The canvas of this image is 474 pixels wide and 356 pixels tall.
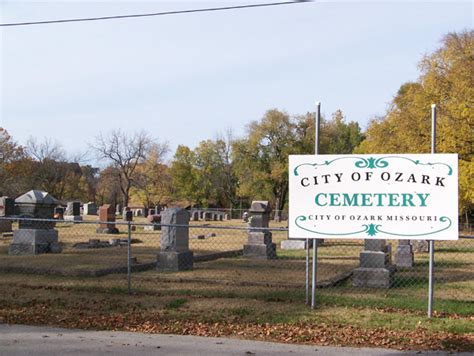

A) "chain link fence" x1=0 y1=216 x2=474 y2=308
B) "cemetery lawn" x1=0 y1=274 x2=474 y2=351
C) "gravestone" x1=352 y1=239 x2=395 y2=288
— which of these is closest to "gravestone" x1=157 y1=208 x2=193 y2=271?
"chain link fence" x1=0 y1=216 x2=474 y2=308

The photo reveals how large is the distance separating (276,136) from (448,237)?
59.8 m

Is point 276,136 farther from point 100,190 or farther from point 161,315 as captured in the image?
point 161,315

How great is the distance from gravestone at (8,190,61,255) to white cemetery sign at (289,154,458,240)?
10.3 m

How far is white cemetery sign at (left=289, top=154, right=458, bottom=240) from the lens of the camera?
8.47m

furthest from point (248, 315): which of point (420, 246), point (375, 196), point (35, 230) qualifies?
point (420, 246)

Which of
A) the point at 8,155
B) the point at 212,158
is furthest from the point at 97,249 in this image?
the point at 212,158

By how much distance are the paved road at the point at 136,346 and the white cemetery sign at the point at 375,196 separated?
7.68ft

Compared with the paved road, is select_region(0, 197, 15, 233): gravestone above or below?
above

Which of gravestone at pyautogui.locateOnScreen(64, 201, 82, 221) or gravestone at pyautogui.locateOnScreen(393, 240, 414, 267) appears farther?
gravestone at pyautogui.locateOnScreen(64, 201, 82, 221)

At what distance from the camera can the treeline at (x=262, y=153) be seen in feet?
103

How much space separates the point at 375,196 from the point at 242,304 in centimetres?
270

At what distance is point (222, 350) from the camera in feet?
22.1

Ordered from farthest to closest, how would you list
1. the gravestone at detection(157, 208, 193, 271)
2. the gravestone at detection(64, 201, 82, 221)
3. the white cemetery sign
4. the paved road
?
the gravestone at detection(64, 201, 82, 221) < the gravestone at detection(157, 208, 193, 271) < the white cemetery sign < the paved road

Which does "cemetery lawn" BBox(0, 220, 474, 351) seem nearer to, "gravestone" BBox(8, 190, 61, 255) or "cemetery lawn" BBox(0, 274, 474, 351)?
"cemetery lawn" BBox(0, 274, 474, 351)
